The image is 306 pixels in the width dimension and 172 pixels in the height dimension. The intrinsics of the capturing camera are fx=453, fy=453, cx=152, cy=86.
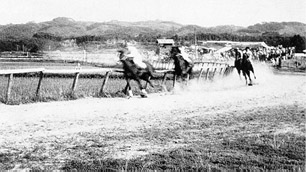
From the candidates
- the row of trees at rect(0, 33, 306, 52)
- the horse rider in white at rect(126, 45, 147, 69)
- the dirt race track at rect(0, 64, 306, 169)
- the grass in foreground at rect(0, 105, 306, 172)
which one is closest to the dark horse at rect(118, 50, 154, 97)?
the horse rider in white at rect(126, 45, 147, 69)

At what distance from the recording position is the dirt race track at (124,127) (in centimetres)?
628

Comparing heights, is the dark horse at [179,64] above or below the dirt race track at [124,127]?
above

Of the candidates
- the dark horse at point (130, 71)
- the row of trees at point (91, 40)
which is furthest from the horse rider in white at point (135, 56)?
the row of trees at point (91, 40)

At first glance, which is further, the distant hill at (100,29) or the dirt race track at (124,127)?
the distant hill at (100,29)

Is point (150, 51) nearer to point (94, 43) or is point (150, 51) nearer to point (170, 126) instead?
point (94, 43)

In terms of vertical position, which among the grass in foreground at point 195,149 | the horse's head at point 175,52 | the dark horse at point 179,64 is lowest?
the grass in foreground at point 195,149

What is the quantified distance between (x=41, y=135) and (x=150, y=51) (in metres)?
27.0

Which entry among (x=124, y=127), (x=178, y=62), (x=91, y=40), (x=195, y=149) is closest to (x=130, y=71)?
(x=178, y=62)

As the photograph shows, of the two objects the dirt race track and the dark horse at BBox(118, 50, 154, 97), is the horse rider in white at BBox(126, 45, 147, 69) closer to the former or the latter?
the dark horse at BBox(118, 50, 154, 97)

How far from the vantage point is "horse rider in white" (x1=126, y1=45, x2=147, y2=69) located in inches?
520

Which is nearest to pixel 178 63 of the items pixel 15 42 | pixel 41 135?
pixel 41 135

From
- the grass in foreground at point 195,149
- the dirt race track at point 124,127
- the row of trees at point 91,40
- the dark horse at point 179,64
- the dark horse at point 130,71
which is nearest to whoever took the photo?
the grass in foreground at point 195,149

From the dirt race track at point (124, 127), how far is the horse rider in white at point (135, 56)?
5.39 feet

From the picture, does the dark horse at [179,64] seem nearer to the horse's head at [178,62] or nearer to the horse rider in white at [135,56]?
the horse's head at [178,62]
